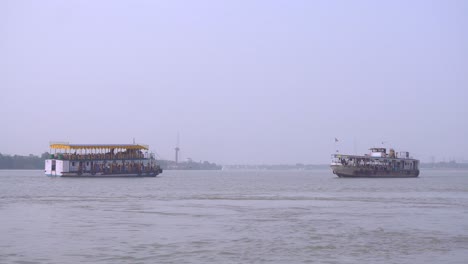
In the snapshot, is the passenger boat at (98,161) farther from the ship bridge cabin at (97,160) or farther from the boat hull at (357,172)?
the boat hull at (357,172)

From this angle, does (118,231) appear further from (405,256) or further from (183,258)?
(405,256)

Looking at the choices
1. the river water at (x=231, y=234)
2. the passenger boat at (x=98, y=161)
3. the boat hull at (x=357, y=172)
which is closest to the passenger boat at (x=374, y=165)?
the boat hull at (x=357, y=172)

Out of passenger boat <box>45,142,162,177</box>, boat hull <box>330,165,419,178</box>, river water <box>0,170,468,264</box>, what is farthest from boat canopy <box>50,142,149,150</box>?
river water <box>0,170,468,264</box>

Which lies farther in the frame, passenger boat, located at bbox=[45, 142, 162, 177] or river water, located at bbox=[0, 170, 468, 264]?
passenger boat, located at bbox=[45, 142, 162, 177]

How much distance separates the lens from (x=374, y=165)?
116m

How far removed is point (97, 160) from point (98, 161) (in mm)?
227

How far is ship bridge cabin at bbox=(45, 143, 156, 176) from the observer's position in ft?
348

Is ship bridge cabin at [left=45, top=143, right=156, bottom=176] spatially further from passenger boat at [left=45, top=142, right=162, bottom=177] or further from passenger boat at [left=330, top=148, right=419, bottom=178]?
passenger boat at [left=330, top=148, right=419, bottom=178]

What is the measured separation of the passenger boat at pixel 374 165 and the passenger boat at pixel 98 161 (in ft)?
109

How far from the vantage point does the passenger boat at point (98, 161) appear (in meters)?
106

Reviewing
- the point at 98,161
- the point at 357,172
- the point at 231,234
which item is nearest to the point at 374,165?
the point at 357,172

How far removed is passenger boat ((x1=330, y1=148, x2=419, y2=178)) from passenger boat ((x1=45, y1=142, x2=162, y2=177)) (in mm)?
33291

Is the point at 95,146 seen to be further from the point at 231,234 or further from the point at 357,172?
the point at 231,234

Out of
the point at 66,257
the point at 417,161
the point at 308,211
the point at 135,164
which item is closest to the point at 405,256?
the point at 66,257
